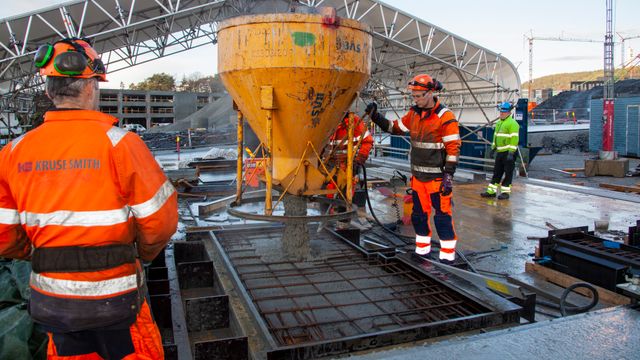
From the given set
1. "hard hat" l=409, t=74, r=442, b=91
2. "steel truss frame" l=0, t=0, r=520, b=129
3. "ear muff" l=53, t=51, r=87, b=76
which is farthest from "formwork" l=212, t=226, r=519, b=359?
"steel truss frame" l=0, t=0, r=520, b=129

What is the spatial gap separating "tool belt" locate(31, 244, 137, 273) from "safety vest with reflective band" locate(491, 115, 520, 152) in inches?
339

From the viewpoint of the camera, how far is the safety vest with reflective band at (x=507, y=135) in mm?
9297

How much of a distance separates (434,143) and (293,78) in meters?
1.85

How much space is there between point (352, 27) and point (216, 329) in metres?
2.84

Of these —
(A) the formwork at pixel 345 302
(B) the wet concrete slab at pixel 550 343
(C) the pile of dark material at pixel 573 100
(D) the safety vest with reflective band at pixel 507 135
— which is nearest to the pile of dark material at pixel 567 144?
(D) the safety vest with reflective band at pixel 507 135

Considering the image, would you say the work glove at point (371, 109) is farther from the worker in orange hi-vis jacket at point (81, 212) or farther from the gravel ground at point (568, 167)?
the gravel ground at point (568, 167)

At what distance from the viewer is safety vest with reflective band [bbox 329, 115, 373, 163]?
5346 mm

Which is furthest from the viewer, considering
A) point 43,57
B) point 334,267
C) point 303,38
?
point 334,267

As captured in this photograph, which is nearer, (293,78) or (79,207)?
(79,207)

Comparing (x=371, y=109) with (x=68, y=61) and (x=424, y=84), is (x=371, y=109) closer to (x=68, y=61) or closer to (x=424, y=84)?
(x=424, y=84)

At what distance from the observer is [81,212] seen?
199cm

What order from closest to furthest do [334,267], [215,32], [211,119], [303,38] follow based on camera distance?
[303,38] → [334,267] → [215,32] → [211,119]

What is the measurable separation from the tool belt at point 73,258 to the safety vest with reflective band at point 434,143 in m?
3.81

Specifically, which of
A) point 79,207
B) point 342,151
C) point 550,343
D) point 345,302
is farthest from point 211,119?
point 79,207
